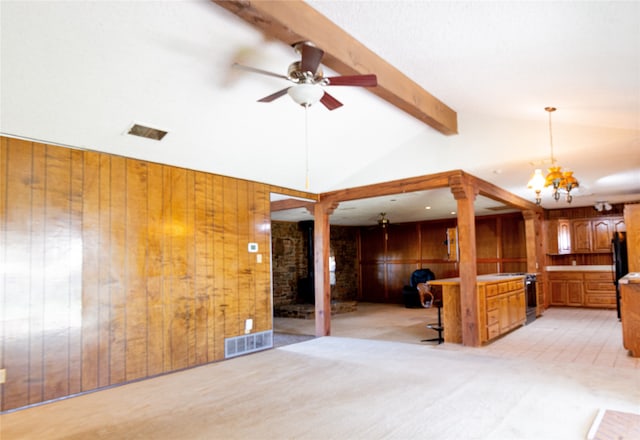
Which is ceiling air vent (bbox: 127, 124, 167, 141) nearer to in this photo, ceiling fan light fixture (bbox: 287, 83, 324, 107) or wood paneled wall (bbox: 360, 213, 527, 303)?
ceiling fan light fixture (bbox: 287, 83, 324, 107)

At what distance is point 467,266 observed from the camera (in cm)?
534

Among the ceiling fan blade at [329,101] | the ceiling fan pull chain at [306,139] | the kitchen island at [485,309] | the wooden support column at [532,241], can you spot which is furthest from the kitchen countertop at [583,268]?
the ceiling fan blade at [329,101]

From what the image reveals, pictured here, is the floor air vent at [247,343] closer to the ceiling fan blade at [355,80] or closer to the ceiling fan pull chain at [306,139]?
the ceiling fan pull chain at [306,139]

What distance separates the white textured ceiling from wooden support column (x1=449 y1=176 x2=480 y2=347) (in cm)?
30

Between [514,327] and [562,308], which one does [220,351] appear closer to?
[514,327]

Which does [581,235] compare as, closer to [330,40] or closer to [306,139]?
[306,139]

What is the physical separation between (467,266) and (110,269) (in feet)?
13.8

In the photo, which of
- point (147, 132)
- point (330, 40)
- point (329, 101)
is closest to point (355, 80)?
point (330, 40)

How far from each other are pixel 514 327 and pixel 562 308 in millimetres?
3567

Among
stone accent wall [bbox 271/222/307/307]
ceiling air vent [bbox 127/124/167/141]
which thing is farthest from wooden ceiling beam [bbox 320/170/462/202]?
stone accent wall [bbox 271/222/307/307]

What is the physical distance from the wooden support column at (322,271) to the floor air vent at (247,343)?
1189 mm

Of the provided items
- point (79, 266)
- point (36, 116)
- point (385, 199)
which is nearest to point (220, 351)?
point (79, 266)

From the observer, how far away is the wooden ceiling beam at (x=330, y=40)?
2441 mm

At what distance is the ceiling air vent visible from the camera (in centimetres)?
381
